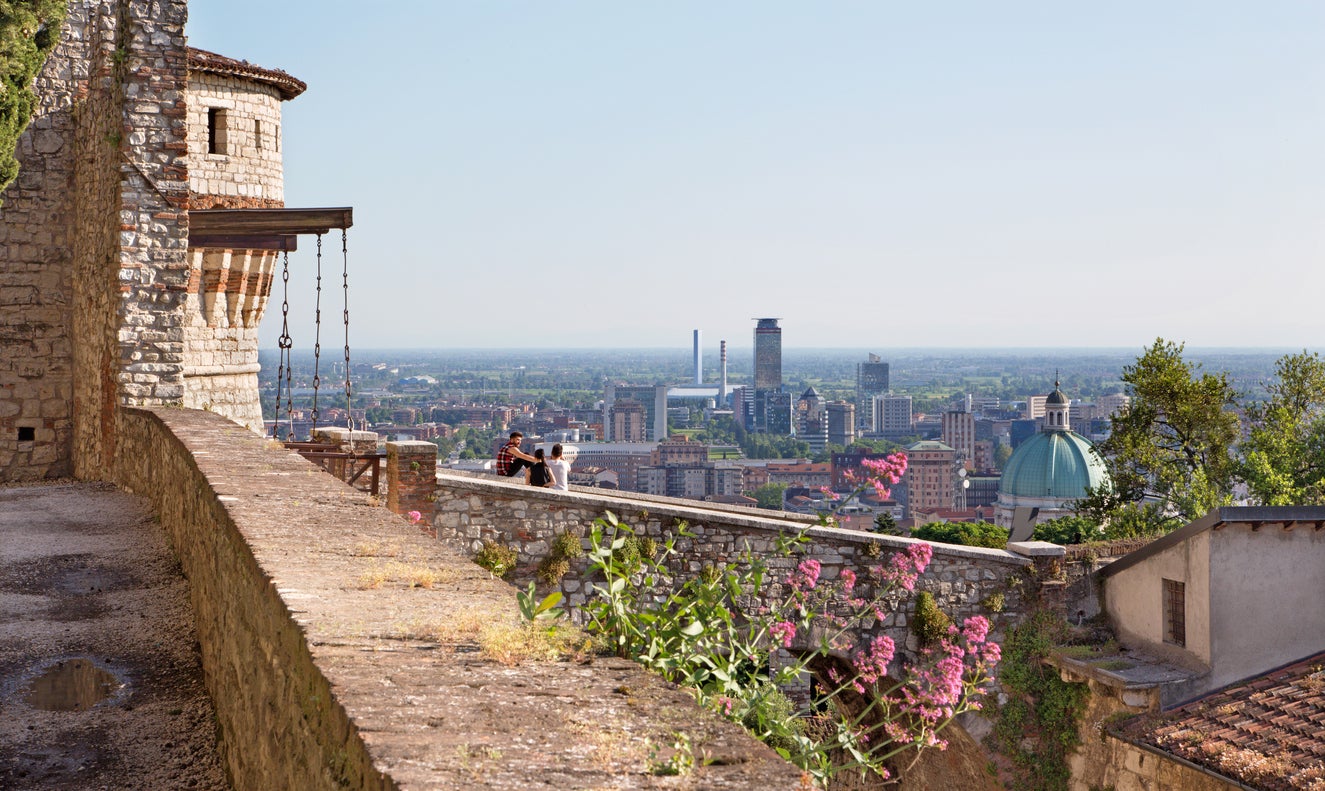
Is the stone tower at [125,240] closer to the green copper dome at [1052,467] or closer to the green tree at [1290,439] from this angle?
the green tree at [1290,439]

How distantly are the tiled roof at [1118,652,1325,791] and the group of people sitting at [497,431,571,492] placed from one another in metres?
6.13

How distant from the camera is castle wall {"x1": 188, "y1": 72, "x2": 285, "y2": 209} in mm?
17172

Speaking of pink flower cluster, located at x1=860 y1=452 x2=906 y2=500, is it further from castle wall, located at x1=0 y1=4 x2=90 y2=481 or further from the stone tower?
castle wall, located at x1=0 y1=4 x2=90 y2=481

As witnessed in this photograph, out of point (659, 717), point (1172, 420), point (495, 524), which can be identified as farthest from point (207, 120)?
point (1172, 420)

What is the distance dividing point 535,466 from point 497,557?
1.40 m

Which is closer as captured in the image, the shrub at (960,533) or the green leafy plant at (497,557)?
the green leafy plant at (497,557)

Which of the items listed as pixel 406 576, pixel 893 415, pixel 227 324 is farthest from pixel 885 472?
pixel 893 415

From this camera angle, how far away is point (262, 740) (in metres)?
3.54

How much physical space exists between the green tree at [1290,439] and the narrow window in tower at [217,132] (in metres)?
18.4

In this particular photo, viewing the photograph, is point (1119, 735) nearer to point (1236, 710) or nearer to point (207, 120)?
point (1236, 710)

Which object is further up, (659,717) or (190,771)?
(659,717)

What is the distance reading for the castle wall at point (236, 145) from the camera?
17172 millimetres

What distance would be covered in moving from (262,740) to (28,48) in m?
10.5

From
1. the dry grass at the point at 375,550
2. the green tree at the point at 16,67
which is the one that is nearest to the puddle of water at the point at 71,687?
the dry grass at the point at 375,550
